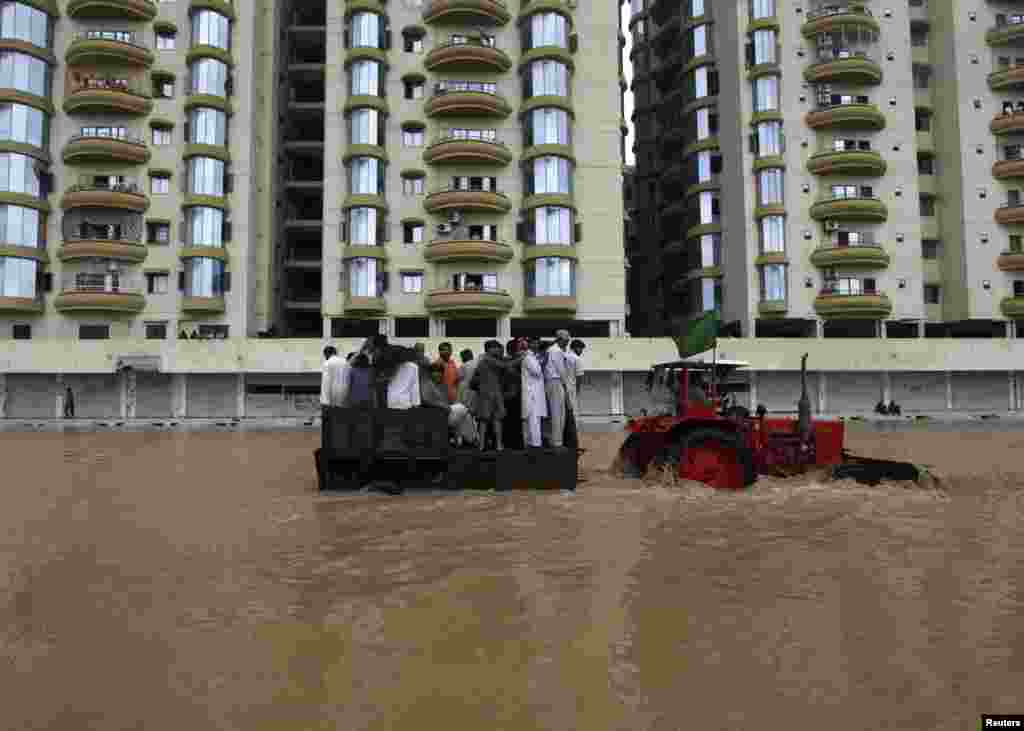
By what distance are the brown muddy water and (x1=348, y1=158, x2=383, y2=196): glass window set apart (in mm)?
34791

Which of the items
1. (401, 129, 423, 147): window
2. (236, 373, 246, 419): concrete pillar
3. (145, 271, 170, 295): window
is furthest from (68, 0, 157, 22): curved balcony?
(236, 373, 246, 419): concrete pillar

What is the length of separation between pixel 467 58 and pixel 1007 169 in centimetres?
3364

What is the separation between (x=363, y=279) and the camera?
41812 millimetres

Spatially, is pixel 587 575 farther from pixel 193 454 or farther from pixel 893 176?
pixel 893 176

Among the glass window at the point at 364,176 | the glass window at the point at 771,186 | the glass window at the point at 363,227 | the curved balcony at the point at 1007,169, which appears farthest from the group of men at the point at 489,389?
the curved balcony at the point at 1007,169

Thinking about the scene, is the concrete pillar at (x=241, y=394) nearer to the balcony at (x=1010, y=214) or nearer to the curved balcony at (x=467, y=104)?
the curved balcony at (x=467, y=104)

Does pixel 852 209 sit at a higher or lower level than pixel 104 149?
lower

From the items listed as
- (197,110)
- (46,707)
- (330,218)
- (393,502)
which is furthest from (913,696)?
(197,110)

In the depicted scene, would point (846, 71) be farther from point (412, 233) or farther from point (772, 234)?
point (412, 233)

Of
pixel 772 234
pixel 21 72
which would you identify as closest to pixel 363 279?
pixel 21 72

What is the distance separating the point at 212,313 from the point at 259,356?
16.9 ft

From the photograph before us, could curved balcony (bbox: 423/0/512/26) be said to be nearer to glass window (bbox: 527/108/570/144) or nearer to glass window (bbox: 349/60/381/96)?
glass window (bbox: 349/60/381/96)

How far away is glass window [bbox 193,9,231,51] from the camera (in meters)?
43.1

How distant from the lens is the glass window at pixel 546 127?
1666 inches
